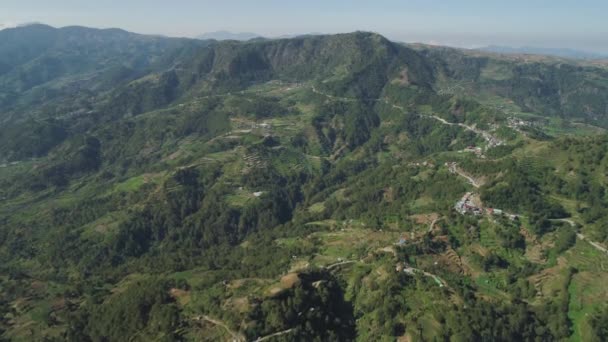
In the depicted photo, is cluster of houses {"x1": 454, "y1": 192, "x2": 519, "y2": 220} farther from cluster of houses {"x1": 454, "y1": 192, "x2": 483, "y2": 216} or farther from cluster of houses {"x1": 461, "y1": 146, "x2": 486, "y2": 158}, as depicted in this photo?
cluster of houses {"x1": 461, "y1": 146, "x2": 486, "y2": 158}

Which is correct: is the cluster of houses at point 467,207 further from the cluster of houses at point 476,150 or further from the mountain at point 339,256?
the cluster of houses at point 476,150

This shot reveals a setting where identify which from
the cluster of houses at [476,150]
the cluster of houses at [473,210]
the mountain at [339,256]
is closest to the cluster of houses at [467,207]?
the cluster of houses at [473,210]

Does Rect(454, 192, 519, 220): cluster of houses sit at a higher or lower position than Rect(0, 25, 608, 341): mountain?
higher

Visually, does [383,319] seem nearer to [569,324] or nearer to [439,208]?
[569,324]

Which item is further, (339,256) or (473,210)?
(473,210)

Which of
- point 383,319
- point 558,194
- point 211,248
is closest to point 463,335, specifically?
point 383,319

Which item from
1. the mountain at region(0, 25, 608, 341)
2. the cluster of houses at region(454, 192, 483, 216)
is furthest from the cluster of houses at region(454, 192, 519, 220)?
the mountain at region(0, 25, 608, 341)

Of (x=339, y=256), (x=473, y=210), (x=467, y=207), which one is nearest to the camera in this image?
(x=339, y=256)

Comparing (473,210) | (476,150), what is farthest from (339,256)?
(476,150)

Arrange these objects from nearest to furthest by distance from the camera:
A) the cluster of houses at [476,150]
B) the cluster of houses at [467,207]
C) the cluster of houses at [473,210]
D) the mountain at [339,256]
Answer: the mountain at [339,256] → the cluster of houses at [473,210] → the cluster of houses at [467,207] → the cluster of houses at [476,150]

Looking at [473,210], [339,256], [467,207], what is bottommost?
[339,256]

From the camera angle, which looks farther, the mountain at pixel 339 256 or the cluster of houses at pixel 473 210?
the cluster of houses at pixel 473 210

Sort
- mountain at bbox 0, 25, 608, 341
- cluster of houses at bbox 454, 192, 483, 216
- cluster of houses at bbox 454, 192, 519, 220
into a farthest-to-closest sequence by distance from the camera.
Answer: cluster of houses at bbox 454, 192, 483, 216 → cluster of houses at bbox 454, 192, 519, 220 → mountain at bbox 0, 25, 608, 341

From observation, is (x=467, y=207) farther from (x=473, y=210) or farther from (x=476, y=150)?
(x=476, y=150)
